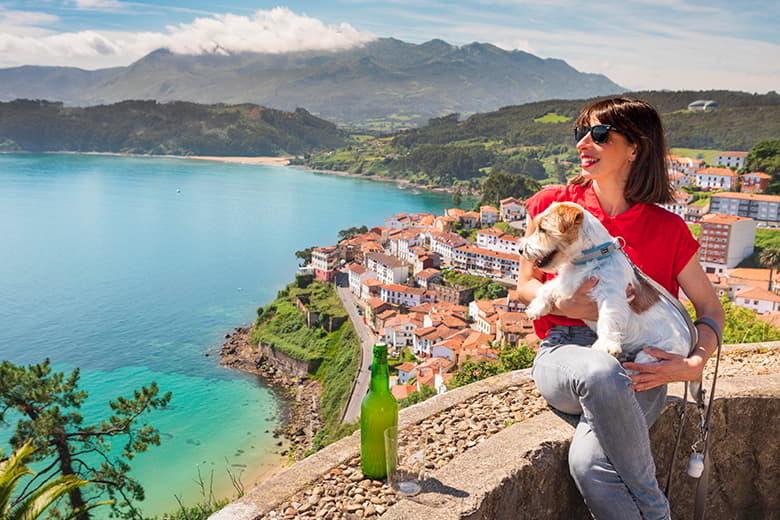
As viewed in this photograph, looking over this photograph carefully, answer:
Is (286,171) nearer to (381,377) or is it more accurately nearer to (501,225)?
(501,225)

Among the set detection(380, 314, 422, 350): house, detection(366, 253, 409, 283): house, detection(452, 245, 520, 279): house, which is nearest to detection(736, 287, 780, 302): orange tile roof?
detection(452, 245, 520, 279): house

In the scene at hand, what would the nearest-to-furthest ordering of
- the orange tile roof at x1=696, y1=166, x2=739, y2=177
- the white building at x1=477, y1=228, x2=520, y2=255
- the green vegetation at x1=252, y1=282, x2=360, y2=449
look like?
the green vegetation at x1=252, y1=282, x2=360, y2=449
the white building at x1=477, y1=228, x2=520, y2=255
the orange tile roof at x1=696, y1=166, x2=739, y2=177

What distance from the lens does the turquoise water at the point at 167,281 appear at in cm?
1873

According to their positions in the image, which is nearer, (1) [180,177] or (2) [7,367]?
(2) [7,367]

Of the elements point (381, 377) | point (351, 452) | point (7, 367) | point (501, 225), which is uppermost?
point (381, 377)

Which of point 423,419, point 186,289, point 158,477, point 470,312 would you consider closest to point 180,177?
point 186,289

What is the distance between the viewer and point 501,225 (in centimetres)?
4191

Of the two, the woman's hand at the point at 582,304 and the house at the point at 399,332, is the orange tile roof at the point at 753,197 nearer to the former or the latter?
the house at the point at 399,332

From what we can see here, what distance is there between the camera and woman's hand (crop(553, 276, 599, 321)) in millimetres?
1897

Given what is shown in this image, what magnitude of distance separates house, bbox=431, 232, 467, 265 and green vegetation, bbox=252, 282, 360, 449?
7626mm

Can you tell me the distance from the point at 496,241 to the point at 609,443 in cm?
3518

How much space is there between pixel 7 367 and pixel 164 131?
10944cm

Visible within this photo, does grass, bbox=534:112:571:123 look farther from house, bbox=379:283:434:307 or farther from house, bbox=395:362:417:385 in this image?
house, bbox=395:362:417:385

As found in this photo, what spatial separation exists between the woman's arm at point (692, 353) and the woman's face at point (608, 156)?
36 cm
